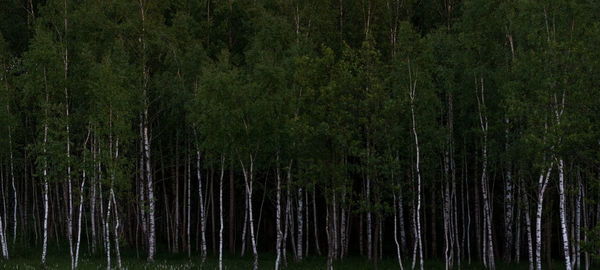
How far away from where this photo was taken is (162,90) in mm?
32156

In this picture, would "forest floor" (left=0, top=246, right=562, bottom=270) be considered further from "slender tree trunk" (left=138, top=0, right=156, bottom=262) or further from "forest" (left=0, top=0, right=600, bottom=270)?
"slender tree trunk" (left=138, top=0, right=156, bottom=262)

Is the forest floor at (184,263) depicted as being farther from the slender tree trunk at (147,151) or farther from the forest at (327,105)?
the slender tree trunk at (147,151)

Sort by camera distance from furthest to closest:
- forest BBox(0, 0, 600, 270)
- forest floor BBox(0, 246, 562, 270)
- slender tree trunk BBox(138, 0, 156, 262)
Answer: slender tree trunk BBox(138, 0, 156, 262) → forest floor BBox(0, 246, 562, 270) → forest BBox(0, 0, 600, 270)

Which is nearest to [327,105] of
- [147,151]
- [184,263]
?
[147,151]

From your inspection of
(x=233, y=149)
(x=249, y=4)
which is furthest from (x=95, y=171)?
(x=249, y=4)

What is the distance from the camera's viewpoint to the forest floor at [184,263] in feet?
89.4

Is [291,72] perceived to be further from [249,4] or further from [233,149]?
[249,4]

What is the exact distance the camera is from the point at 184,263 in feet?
94.8

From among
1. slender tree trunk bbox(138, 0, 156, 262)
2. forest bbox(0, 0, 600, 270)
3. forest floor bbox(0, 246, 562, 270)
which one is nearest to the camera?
forest bbox(0, 0, 600, 270)

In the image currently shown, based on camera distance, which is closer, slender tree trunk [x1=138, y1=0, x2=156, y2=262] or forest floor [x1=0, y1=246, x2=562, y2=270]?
forest floor [x1=0, y1=246, x2=562, y2=270]

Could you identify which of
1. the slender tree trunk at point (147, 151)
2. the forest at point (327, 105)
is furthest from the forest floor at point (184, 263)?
the slender tree trunk at point (147, 151)

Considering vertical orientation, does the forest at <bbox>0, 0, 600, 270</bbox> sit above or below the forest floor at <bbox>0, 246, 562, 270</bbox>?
above

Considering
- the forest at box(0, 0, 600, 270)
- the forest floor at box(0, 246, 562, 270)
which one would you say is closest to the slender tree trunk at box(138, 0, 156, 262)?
the forest at box(0, 0, 600, 270)

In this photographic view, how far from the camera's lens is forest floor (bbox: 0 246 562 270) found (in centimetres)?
2726
